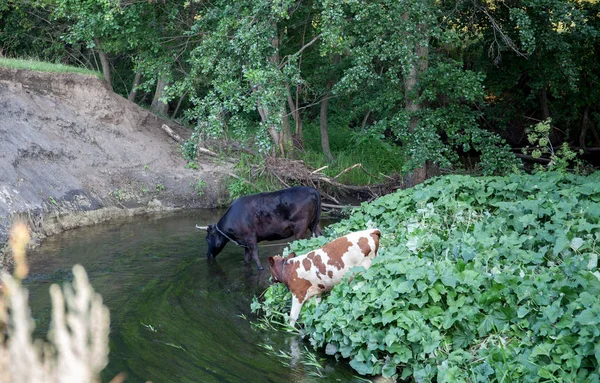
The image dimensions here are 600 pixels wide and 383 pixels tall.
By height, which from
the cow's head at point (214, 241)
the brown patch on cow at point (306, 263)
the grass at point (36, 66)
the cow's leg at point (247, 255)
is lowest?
the cow's leg at point (247, 255)

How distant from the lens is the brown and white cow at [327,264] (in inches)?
339

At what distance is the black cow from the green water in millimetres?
550

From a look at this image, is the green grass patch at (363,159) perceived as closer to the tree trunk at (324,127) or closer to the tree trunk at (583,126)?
the tree trunk at (324,127)

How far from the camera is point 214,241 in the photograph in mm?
12867

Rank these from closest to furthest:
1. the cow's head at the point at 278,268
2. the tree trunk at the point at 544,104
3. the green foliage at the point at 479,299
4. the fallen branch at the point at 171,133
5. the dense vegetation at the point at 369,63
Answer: the green foliage at the point at 479,299, the cow's head at the point at 278,268, the dense vegetation at the point at 369,63, the fallen branch at the point at 171,133, the tree trunk at the point at 544,104

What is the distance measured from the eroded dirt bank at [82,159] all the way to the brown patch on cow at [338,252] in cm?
843

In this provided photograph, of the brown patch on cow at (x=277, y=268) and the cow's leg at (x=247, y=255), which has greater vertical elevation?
the brown patch on cow at (x=277, y=268)

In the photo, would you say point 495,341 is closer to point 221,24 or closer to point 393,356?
point 393,356

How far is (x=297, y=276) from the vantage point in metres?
8.77

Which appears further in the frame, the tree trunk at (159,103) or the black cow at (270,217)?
the tree trunk at (159,103)

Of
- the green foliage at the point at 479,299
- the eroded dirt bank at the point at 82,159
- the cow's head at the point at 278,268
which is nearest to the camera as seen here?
the green foliage at the point at 479,299

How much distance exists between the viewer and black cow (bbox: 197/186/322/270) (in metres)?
12.5

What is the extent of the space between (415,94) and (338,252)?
8.03 m

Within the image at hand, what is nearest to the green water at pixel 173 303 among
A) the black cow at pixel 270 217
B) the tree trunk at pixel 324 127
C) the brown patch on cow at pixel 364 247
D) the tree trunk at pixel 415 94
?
the black cow at pixel 270 217
